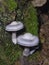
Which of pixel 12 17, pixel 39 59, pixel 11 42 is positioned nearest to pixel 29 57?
pixel 39 59

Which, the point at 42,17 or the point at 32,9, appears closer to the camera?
the point at 32,9

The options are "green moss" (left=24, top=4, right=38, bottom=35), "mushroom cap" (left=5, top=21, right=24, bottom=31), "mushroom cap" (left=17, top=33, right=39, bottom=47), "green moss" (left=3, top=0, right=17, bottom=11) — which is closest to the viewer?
"mushroom cap" (left=17, top=33, right=39, bottom=47)

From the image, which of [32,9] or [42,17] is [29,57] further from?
[42,17]

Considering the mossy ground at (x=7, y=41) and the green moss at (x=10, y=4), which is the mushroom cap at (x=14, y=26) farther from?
the green moss at (x=10, y=4)

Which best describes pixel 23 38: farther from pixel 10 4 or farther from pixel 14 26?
pixel 10 4

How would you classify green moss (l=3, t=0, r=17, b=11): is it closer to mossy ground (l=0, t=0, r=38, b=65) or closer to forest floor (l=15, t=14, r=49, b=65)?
mossy ground (l=0, t=0, r=38, b=65)

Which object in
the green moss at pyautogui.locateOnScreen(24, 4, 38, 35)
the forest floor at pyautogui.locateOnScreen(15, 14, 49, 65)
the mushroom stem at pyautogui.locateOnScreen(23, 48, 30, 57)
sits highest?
the green moss at pyautogui.locateOnScreen(24, 4, 38, 35)

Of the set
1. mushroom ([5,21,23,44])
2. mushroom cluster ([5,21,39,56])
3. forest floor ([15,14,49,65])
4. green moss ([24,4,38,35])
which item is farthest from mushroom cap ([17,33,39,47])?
green moss ([24,4,38,35])

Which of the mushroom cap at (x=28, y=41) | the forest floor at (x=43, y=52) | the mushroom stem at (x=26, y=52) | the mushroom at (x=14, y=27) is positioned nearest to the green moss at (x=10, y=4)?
the mushroom at (x=14, y=27)
